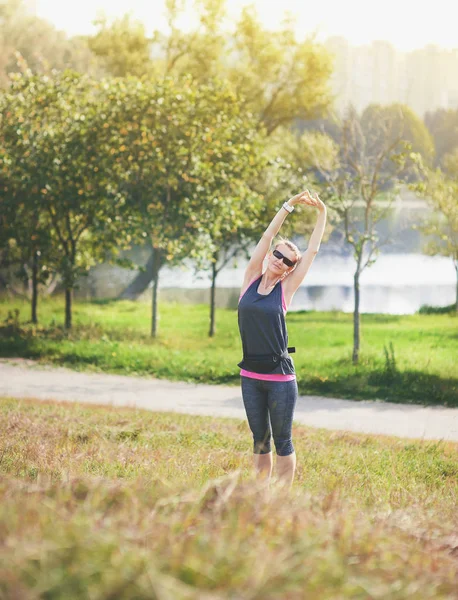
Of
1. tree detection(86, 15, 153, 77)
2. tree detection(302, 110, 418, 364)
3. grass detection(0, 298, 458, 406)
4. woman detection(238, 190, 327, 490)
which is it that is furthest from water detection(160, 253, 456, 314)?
woman detection(238, 190, 327, 490)

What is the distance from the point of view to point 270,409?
5.83 m

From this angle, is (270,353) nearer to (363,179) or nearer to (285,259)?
(285,259)

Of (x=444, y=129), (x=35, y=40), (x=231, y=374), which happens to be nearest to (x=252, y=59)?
(x=35, y=40)

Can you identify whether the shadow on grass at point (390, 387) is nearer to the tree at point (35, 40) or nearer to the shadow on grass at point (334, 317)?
the shadow on grass at point (334, 317)

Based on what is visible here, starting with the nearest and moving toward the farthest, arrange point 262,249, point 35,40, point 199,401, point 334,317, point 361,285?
point 262,249 < point 199,401 < point 334,317 < point 35,40 < point 361,285

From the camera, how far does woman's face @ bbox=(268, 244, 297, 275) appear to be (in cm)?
580

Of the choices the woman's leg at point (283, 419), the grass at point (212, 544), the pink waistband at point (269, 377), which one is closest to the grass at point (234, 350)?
the woman's leg at point (283, 419)

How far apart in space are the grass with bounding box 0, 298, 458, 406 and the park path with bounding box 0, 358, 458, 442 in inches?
20.3

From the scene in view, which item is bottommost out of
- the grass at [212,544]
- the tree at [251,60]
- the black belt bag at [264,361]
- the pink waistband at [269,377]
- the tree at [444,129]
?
the grass at [212,544]

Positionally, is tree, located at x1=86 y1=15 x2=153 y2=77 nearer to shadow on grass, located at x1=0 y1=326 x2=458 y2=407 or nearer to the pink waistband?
shadow on grass, located at x1=0 y1=326 x2=458 y2=407

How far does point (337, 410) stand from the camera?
11.9 meters

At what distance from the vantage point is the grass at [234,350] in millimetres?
13227

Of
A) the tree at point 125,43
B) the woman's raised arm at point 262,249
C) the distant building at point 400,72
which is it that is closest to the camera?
the woman's raised arm at point 262,249

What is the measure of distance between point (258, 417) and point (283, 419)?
0.65 feet
